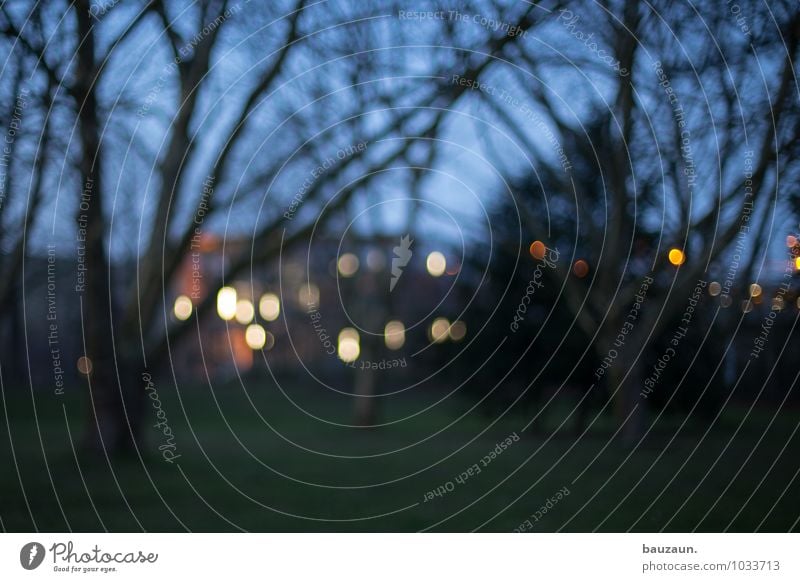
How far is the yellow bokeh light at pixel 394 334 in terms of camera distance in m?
7.99

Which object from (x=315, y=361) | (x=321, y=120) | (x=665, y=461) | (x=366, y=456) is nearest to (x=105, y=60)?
(x=321, y=120)

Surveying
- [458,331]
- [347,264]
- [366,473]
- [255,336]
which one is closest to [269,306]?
[255,336]

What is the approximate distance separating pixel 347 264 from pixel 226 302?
113 centimetres

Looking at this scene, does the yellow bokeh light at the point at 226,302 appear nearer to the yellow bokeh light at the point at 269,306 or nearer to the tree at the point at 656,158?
the yellow bokeh light at the point at 269,306

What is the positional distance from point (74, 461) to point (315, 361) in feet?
6.75

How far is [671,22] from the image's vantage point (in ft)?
22.9

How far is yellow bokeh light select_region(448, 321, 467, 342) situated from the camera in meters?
9.04

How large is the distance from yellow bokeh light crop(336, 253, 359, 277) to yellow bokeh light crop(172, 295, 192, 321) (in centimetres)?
135

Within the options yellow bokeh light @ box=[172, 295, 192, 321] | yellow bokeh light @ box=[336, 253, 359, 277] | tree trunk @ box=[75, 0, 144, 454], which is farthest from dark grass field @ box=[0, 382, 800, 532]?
yellow bokeh light @ box=[336, 253, 359, 277]

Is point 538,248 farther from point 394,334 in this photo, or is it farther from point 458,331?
point 458,331

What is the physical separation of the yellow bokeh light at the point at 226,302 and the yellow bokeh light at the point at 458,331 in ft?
6.87

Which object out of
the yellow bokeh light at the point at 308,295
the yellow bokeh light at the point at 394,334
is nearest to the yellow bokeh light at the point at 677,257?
the yellow bokeh light at the point at 394,334

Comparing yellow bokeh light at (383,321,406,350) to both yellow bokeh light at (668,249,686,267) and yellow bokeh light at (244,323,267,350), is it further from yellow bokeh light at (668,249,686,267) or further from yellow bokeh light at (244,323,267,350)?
yellow bokeh light at (668,249,686,267)

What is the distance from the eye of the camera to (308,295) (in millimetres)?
8195
